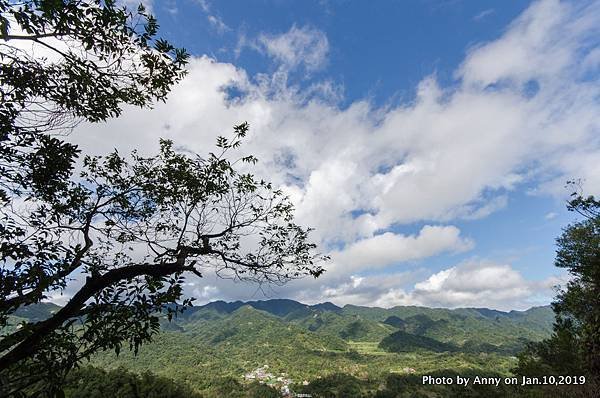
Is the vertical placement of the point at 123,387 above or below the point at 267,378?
above

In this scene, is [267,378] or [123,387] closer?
[123,387]

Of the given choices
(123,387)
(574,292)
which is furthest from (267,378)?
(574,292)

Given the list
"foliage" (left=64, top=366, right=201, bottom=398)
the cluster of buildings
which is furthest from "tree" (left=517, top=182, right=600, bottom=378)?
the cluster of buildings

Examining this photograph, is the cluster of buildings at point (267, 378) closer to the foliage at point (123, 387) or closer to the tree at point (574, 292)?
the foliage at point (123, 387)

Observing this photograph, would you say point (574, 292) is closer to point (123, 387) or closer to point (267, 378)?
point (123, 387)

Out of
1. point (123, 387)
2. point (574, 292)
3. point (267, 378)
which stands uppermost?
point (574, 292)

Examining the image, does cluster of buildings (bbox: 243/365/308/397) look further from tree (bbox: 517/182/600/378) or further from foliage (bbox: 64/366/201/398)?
tree (bbox: 517/182/600/378)

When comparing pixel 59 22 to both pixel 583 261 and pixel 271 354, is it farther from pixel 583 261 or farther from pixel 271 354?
pixel 271 354

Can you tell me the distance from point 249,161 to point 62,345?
5.09 m

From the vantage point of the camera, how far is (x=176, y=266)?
18.4 ft

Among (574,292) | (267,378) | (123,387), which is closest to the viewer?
(574,292)

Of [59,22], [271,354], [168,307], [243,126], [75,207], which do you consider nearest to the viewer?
[59,22]

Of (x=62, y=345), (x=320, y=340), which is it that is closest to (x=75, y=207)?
(x=62, y=345)

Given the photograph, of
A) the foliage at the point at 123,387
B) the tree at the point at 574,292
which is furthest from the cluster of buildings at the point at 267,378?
the tree at the point at 574,292
